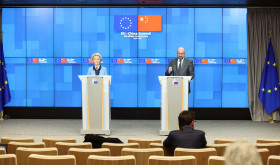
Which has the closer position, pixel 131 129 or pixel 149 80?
pixel 131 129

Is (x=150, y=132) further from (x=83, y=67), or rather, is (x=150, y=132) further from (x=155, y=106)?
(x=83, y=67)

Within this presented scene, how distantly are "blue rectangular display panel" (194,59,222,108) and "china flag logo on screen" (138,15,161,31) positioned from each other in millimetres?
1457

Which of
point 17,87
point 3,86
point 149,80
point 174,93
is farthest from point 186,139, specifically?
point 17,87

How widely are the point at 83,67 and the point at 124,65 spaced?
3.72 feet

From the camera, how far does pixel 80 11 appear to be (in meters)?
11.1

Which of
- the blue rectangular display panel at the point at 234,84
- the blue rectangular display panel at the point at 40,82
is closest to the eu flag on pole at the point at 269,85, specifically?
the blue rectangular display panel at the point at 234,84

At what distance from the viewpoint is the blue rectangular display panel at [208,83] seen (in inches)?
432

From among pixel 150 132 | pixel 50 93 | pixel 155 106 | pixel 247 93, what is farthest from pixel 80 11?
pixel 247 93

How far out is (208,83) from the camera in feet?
36.1

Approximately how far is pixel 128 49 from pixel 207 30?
2238 millimetres

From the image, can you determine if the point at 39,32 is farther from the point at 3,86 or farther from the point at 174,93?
the point at 174,93

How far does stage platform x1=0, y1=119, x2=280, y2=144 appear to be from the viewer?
27.6 feet

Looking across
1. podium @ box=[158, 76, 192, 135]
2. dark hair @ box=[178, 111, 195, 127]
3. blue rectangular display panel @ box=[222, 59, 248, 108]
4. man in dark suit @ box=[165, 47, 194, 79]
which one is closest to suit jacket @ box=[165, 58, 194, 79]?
man in dark suit @ box=[165, 47, 194, 79]

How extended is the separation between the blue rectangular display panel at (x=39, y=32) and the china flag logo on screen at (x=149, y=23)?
2451 mm
